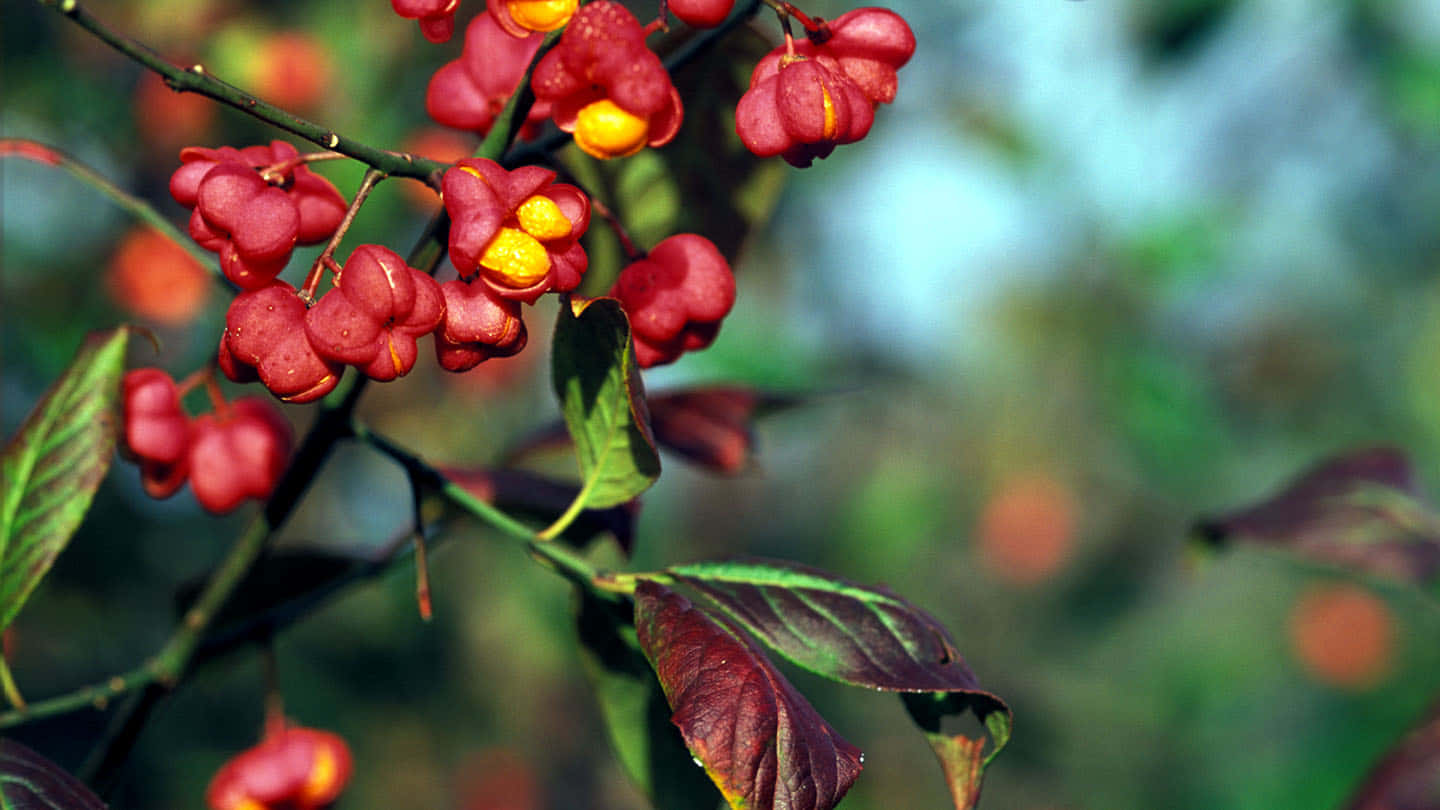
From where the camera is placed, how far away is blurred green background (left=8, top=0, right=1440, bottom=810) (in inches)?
86.3

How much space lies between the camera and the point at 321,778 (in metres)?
0.90

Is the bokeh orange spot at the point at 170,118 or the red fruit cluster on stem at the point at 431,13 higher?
the red fruit cluster on stem at the point at 431,13

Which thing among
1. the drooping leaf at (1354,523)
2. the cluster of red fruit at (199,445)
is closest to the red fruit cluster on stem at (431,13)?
the cluster of red fruit at (199,445)

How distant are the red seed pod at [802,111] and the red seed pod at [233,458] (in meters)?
0.40

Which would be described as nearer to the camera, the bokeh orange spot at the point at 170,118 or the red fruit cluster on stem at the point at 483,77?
the red fruit cluster on stem at the point at 483,77

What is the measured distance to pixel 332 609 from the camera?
2.67 m

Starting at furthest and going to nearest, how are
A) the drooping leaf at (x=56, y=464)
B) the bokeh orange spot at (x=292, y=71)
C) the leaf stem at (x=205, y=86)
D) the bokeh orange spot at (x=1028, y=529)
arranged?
1. the bokeh orange spot at (x=1028, y=529)
2. the bokeh orange spot at (x=292, y=71)
3. the drooping leaf at (x=56, y=464)
4. the leaf stem at (x=205, y=86)

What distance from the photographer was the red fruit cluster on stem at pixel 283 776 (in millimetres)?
869

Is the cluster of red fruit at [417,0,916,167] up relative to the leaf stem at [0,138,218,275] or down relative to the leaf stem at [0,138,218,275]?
up

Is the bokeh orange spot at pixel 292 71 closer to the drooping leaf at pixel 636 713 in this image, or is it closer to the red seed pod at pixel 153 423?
the red seed pod at pixel 153 423

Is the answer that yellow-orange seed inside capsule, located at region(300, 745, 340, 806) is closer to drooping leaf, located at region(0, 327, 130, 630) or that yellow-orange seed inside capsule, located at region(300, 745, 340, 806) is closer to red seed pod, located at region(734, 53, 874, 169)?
drooping leaf, located at region(0, 327, 130, 630)

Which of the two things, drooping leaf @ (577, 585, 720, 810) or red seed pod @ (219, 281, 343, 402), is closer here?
red seed pod @ (219, 281, 343, 402)

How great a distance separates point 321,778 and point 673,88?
605mm

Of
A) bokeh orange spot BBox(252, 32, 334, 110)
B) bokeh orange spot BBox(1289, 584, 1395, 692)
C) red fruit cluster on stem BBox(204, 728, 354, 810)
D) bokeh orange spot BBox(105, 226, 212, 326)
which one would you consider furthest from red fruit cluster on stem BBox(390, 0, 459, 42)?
bokeh orange spot BBox(1289, 584, 1395, 692)
